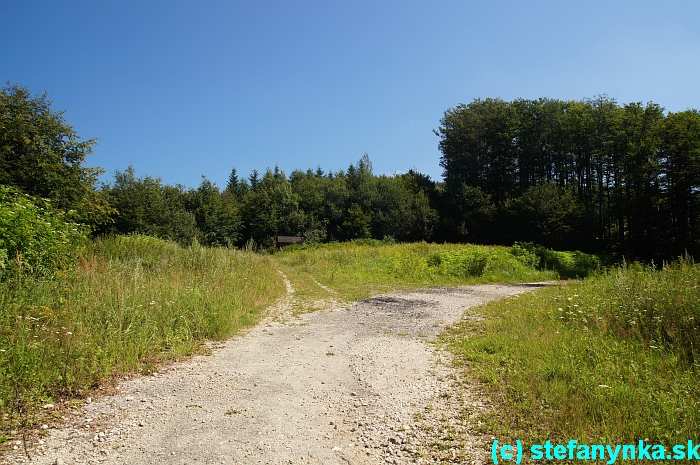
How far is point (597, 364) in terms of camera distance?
4.74 meters

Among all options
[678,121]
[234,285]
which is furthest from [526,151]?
[234,285]

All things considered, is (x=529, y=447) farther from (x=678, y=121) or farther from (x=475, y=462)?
(x=678, y=121)

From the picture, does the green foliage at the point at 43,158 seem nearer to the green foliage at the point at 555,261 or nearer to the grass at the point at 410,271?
the grass at the point at 410,271

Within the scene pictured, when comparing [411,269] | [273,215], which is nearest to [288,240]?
[273,215]

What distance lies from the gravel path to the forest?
13.9m

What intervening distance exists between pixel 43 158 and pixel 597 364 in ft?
71.6

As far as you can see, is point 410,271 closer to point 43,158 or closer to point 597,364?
point 597,364

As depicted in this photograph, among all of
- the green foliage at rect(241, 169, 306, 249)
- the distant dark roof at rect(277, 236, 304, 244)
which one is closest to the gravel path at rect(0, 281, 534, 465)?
the distant dark roof at rect(277, 236, 304, 244)

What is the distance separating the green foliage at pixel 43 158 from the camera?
16234mm

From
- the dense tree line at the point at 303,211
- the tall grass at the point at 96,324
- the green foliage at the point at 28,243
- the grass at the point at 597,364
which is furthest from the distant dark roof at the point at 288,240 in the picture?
the grass at the point at 597,364

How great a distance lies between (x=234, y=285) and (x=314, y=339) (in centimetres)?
443

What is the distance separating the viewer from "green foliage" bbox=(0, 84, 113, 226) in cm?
1623

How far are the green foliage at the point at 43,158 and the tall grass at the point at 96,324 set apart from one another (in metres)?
10.4

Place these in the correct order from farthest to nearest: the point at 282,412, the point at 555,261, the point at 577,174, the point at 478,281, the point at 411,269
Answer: the point at 577,174, the point at 555,261, the point at 411,269, the point at 478,281, the point at 282,412
